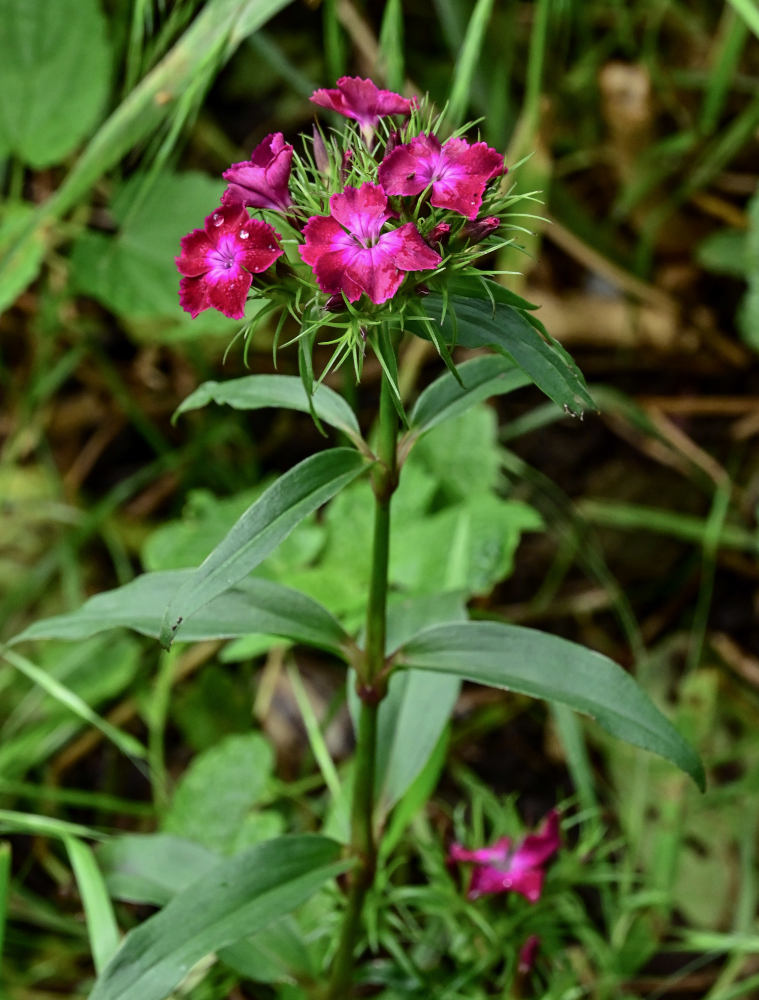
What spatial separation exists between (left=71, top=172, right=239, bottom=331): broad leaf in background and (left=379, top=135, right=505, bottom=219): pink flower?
3.25 feet

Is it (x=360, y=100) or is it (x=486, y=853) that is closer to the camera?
(x=360, y=100)

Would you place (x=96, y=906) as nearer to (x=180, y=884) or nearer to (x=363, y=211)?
(x=180, y=884)

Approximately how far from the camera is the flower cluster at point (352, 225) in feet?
2.31

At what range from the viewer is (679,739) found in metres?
0.88

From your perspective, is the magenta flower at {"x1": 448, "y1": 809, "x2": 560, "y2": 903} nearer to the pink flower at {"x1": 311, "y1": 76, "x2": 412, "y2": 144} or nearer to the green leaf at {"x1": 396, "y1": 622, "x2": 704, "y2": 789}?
the green leaf at {"x1": 396, "y1": 622, "x2": 704, "y2": 789}

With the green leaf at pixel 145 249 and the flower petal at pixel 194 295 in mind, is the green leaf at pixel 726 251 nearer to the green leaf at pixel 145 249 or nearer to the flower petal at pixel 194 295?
the green leaf at pixel 145 249

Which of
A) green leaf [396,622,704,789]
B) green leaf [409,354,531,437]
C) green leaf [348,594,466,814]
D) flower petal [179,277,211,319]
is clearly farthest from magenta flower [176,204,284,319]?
green leaf [348,594,466,814]

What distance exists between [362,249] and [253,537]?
0.23 meters

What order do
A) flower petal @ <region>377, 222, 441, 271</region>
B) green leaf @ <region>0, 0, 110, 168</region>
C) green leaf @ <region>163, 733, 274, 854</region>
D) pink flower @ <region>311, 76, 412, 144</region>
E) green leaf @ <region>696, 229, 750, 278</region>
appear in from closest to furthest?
1. flower petal @ <region>377, 222, 441, 271</region>
2. pink flower @ <region>311, 76, 412, 144</region>
3. green leaf @ <region>163, 733, 274, 854</region>
4. green leaf @ <region>0, 0, 110, 168</region>
5. green leaf @ <region>696, 229, 750, 278</region>

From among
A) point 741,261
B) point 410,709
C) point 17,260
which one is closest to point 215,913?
point 410,709

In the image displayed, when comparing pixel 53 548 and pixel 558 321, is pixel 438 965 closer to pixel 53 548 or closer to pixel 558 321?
pixel 53 548

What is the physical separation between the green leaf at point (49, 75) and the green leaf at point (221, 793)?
101 centimetres

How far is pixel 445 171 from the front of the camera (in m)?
0.73

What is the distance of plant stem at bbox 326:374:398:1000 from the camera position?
2.88ft
